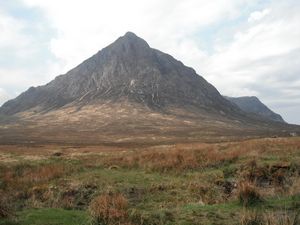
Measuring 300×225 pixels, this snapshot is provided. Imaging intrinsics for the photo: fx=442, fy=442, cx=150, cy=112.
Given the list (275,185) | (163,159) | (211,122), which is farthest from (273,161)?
A: (211,122)

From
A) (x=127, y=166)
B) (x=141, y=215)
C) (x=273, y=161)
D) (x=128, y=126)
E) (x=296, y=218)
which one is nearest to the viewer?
(x=296, y=218)

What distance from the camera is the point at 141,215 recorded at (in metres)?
13.2

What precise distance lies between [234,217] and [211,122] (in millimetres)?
165593

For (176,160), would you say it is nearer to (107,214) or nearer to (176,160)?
(176,160)

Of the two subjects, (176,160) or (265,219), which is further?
(176,160)

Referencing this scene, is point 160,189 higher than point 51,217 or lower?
higher

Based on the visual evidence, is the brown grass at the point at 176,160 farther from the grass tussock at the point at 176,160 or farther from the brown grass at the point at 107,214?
the brown grass at the point at 107,214

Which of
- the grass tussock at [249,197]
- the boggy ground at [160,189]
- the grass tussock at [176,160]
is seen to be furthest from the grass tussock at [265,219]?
the grass tussock at [176,160]

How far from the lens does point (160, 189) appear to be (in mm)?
21609

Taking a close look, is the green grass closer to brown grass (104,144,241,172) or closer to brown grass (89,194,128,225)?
brown grass (89,194,128,225)

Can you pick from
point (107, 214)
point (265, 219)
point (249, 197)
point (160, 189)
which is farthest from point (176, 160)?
point (265, 219)

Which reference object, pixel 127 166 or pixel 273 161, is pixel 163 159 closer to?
pixel 127 166

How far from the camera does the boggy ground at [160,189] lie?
13.4m

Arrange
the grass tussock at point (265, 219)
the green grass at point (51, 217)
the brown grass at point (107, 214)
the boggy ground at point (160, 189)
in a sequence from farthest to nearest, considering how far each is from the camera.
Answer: the green grass at point (51, 217), the boggy ground at point (160, 189), the brown grass at point (107, 214), the grass tussock at point (265, 219)
